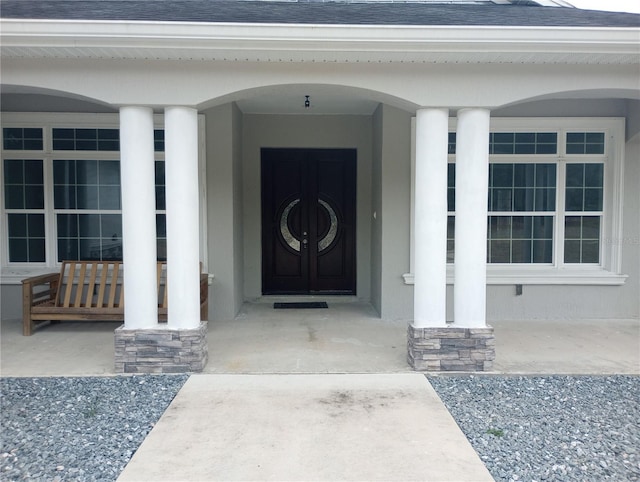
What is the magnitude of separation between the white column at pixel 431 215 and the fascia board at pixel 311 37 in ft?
2.33

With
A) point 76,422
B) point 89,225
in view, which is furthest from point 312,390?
point 89,225

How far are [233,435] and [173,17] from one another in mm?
4011

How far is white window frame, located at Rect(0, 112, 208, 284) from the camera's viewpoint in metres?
6.54

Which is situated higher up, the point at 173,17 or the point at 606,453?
the point at 173,17

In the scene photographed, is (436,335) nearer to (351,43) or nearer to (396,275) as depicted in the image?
(396,275)

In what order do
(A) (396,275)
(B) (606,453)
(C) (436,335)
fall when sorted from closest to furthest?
(B) (606,453)
(C) (436,335)
(A) (396,275)

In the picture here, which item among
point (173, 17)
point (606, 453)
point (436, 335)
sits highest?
point (173, 17)

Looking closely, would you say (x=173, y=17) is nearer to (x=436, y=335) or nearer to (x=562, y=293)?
(x=436, y=335)

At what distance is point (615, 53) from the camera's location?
13.9 ft

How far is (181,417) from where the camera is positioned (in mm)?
3586

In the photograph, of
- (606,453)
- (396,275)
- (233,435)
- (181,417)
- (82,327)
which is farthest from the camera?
(396,275)

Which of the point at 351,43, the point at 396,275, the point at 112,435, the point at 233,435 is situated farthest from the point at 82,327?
the point at 351,43

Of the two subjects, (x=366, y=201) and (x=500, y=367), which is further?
(x=366, y=201)

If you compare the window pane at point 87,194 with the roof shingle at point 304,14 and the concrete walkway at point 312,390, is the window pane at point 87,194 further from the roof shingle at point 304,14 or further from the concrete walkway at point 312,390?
the roof shingle at point 304,14
